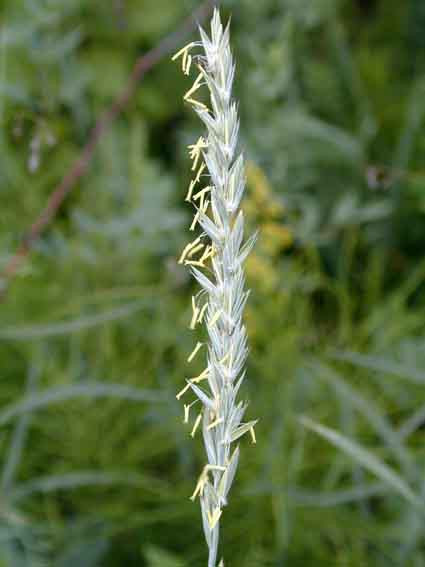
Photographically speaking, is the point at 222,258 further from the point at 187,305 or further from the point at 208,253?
the point at 187,305

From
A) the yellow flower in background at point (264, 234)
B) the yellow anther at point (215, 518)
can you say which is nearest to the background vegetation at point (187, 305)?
the yellow flower in background at point (264, 234)

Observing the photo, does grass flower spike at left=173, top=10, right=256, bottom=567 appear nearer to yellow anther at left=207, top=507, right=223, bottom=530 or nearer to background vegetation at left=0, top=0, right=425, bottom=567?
yellow anther at left=207, top=507, right=223, bottom=530

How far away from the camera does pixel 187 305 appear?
2.14m

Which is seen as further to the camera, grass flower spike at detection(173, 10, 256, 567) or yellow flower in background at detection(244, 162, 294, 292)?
yellow flower in background at detection(244, 162, 294, 292)

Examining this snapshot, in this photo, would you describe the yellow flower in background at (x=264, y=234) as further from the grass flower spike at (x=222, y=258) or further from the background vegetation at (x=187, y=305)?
the grass flower spike at (x=222, y=258)

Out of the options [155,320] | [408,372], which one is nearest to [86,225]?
[155,320]

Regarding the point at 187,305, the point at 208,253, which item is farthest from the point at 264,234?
the point at 208,253

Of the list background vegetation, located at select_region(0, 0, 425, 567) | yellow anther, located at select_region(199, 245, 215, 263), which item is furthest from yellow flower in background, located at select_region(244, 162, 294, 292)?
yellow anther, located at select_region(199, 245, 215, 263)

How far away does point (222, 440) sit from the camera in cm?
59

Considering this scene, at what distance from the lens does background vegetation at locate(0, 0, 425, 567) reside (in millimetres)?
1554

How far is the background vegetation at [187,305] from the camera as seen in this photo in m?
1.55

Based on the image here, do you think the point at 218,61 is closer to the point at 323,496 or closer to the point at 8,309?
the point at 323,496

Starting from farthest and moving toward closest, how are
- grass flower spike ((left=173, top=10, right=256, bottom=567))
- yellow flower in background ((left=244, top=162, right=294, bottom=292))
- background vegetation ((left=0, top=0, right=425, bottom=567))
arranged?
yellow flower in background ((left=244, top=162, right=294, bottom=292)) < background vegetation ((left=0, top=0, right=425, bottom=567)) < grass flower spike ((left=173, top=10, right=256, bottom=567))

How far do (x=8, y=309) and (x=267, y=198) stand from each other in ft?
→ 2.25
